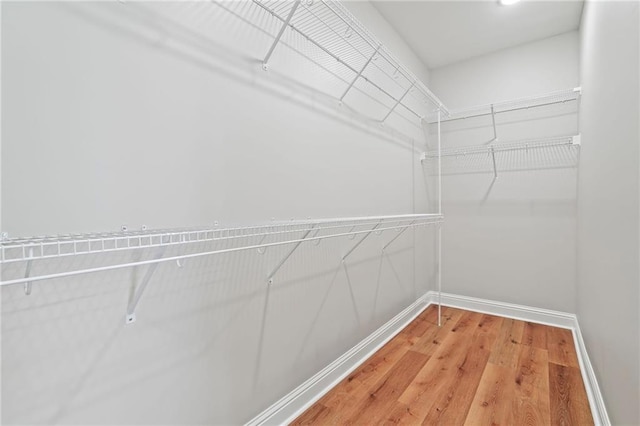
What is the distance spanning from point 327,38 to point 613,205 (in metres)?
1.50

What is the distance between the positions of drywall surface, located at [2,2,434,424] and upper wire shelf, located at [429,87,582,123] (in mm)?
1794

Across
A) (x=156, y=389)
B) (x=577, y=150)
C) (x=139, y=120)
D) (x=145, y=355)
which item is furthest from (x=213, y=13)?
(x=577, y=150)

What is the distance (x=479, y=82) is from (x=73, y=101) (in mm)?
3114

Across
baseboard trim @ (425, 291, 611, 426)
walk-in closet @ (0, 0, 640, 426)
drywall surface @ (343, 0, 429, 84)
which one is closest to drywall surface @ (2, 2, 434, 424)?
walk-in closet @ (0, 0, 640, 426)

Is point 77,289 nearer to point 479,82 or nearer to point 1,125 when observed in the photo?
point 1,125

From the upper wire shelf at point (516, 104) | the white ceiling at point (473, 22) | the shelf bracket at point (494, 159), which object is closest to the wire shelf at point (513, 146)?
the shelf bracket at point (494, 159)

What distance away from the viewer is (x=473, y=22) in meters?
2.24

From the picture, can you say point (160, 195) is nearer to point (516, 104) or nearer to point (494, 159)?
point (494, 159)

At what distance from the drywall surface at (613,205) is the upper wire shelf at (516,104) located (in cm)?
46

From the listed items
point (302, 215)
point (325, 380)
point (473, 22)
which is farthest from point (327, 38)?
point (325, 380)

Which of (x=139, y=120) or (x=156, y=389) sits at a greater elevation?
(x=139, y=120)

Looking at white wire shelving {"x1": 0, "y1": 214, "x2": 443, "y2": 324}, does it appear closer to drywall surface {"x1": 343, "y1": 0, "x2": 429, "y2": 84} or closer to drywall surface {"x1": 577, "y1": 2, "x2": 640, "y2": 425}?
drywall surface {"x1": 577, "y1": 2, "x2": 640, "y2": 425}

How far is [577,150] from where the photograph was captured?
7.77 ft

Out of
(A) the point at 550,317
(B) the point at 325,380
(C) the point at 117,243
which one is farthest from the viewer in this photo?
(A) the point at 550,317
